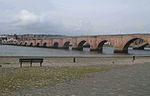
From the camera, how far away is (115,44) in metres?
101

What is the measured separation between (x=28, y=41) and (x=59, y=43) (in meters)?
46.1

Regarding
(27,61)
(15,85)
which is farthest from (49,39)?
(15,85)

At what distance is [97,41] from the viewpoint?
111 m

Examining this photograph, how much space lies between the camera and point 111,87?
1297 cm

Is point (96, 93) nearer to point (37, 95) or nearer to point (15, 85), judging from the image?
point (37, 95)

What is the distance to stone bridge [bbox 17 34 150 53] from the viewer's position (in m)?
94.4

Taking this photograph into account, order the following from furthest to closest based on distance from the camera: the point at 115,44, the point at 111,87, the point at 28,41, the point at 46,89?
the point at 28,41 < the point at 115,44 < the point at 111,87 < the point at 46,89

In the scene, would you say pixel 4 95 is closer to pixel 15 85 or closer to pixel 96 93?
pixel 15 85

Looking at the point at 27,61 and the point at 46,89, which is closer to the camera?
the point at 46,89

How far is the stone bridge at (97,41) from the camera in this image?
94363 mm

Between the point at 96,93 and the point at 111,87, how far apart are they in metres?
1.90

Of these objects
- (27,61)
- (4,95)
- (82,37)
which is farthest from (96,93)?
(82,37)

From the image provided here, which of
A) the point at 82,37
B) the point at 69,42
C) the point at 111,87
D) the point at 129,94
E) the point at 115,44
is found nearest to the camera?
the point at 129,94

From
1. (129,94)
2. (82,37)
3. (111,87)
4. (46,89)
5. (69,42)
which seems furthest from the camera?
(69,42)
